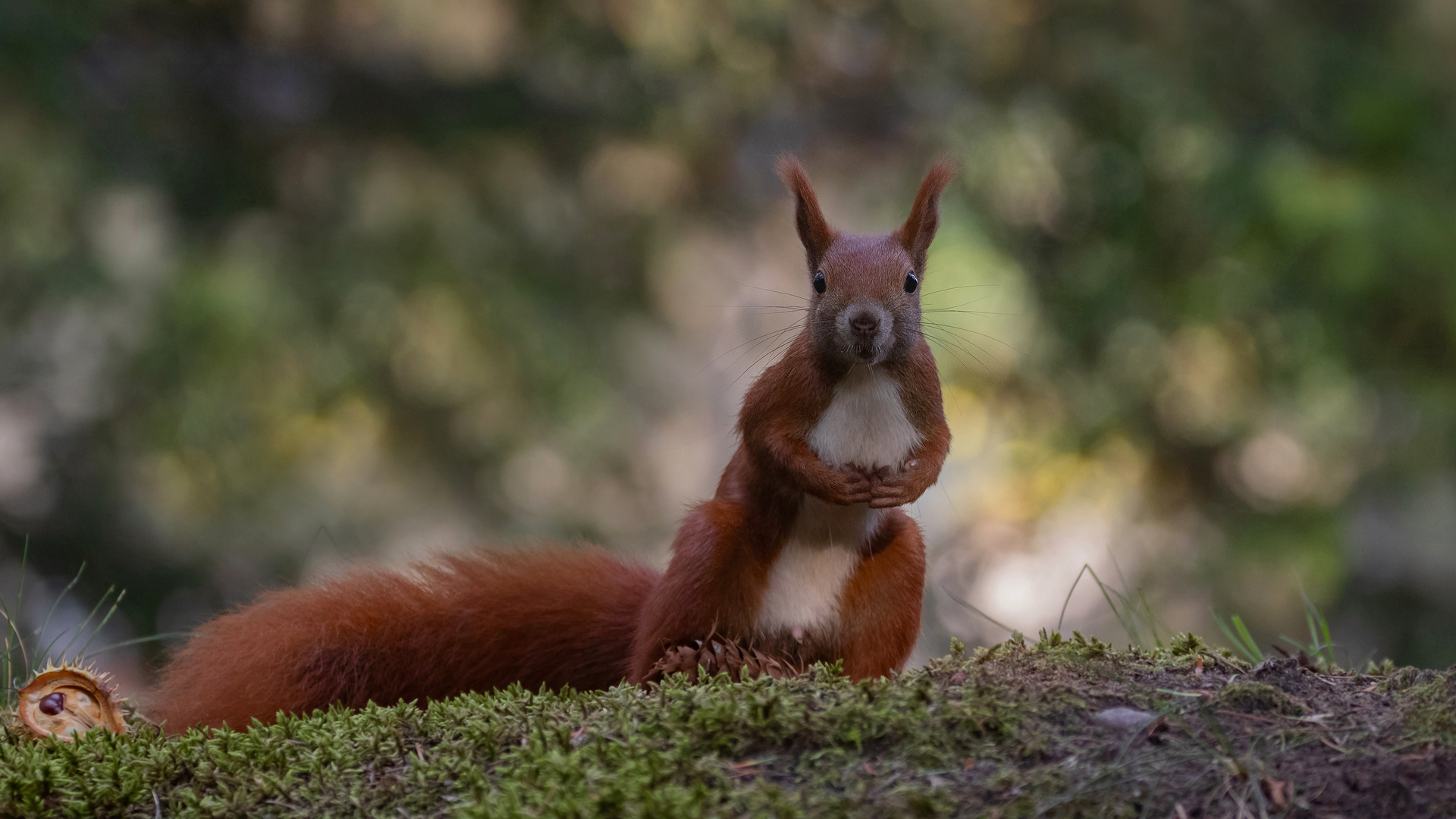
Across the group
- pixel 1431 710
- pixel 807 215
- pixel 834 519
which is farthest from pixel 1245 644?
pixel 807 215

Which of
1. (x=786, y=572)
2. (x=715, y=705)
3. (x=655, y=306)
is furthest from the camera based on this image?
(x=655, y=306)

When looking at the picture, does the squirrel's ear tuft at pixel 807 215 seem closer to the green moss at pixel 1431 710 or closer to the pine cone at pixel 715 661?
the pine cone at pixel 715 661

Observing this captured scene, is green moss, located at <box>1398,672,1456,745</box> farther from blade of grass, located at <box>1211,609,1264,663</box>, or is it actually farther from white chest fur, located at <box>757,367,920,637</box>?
white chest fur, located at <box>757,367,920,637</box>

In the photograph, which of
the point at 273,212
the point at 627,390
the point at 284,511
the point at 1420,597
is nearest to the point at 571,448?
the point at 627,390

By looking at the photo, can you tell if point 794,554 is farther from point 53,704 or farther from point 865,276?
point 53,704

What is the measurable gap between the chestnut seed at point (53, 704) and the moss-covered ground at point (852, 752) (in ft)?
0.29

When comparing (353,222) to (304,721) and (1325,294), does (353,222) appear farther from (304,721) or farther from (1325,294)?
(1325,294)

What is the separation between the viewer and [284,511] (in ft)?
12.1

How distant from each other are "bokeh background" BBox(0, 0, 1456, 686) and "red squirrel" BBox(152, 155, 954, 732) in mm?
1733

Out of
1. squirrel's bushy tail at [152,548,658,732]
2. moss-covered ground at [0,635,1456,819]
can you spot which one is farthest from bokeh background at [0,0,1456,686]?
moss-covered ground at [0,635,1456,819]

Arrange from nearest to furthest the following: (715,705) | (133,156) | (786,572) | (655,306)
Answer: (715,705), (786,572), (133,156), (655,306)

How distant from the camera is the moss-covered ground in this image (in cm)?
113

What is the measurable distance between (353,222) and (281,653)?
7.93ft

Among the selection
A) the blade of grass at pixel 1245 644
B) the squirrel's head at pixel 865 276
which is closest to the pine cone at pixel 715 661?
the squirrel's head at pixel 865 276
